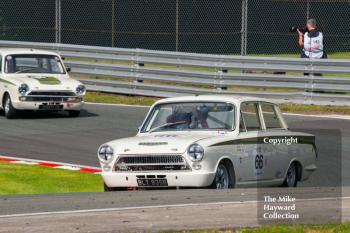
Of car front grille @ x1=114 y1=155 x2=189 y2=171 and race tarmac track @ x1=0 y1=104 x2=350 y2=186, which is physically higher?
car front grille @ x1=114 y1=155 x2=189 y2=171

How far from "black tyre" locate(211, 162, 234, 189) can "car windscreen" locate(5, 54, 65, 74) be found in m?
10.1

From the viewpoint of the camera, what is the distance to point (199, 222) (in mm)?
9492

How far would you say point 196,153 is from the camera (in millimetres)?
11672

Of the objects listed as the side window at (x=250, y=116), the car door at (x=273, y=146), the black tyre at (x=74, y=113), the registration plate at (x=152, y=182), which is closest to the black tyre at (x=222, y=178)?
the registration plate at (x=152, y=182)

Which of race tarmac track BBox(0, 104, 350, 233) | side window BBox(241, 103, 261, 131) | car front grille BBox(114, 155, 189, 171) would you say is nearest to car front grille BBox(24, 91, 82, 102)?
race tarmac track BBox(0, 104, 350, 233)

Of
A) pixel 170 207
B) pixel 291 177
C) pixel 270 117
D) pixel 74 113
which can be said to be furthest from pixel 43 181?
pixel 74 113

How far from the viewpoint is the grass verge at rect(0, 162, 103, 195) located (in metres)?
13.3

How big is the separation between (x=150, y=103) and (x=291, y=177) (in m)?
10.1

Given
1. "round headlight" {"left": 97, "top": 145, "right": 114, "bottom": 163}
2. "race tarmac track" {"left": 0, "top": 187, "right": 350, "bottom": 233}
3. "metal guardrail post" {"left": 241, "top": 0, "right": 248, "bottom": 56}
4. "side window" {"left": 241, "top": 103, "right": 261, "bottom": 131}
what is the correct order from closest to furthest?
"race tarmac track" {"left": 0, "top": 187, "right": 350, "bottom": 233}, "round headlight" {"left": 97, "top": 145, "right": 114, "bottom": 163}, "side window" {"left": 241, "top": 103, "right": 261, "bottom": 131}, "metal guardrail post" {"left": 241, "top": 0, "right": 248, "bottom": 56}

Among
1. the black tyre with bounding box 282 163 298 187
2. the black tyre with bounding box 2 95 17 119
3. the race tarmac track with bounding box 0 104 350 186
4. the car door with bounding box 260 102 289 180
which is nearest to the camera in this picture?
the car door with bounding box 260 102 289 180

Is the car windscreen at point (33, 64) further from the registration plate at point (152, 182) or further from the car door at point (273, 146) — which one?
the registration plate at point (152, 182)

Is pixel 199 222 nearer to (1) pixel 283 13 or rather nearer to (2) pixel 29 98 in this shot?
(2) pixel 29 98

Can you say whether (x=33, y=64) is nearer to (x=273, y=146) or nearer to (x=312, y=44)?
(x=312, y=44)

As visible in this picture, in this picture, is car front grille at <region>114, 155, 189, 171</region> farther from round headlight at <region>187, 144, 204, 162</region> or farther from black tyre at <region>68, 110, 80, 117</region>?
black tyre at <region>68, 110, 80, 117</region>
